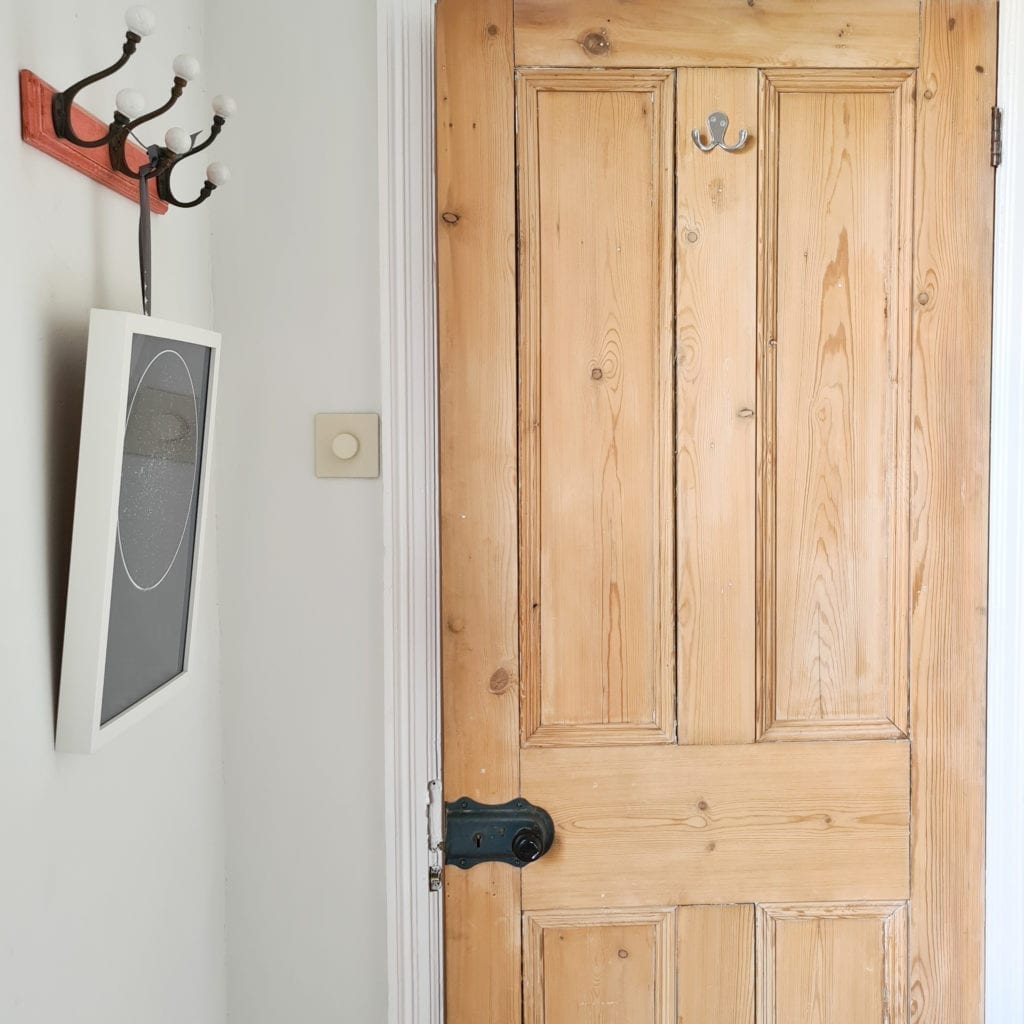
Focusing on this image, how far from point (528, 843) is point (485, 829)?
6cm

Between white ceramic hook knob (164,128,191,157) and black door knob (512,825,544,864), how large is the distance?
37.7 inches

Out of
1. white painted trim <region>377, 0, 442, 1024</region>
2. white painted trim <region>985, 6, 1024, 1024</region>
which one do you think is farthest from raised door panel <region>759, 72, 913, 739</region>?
white painted trim <region>377, 0, 442, 1024</region>

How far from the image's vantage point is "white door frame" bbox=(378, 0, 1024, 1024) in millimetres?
1302

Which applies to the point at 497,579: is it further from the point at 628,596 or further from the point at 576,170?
the point at 576,170

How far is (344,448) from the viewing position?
1332 mm

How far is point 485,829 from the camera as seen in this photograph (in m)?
1.30

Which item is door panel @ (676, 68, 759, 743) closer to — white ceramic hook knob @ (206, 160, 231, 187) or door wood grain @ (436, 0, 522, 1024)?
door wood grain @ (436, 0, 522, 1024)

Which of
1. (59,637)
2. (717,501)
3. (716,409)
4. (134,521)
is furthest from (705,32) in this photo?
(59,637)

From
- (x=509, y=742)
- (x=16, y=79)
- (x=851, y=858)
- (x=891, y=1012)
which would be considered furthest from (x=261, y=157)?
(x=891, y=1012)

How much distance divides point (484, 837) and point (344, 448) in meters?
0.59

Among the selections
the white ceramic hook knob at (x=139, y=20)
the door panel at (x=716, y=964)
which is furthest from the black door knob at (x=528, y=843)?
the white ceramic hook knob at (x=139, y=20)

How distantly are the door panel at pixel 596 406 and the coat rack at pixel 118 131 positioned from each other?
0.45 m

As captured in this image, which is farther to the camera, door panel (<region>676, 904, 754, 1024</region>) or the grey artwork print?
door panel (<region>676, 904, 754, 1024</region>)

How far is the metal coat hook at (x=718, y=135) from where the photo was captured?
4.13 feet
